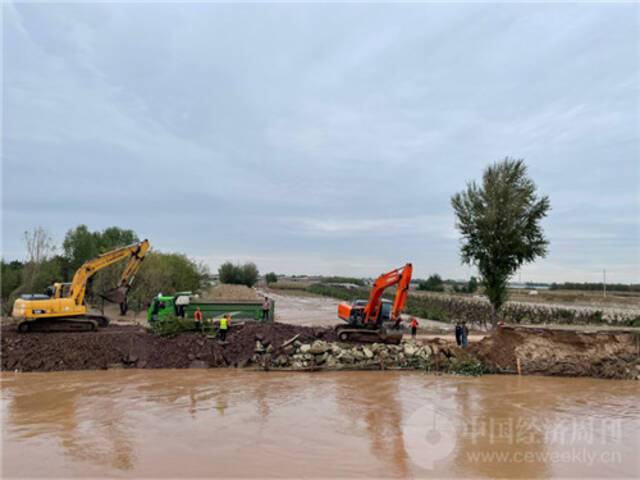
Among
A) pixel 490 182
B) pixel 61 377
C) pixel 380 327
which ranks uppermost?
pixel 490 182

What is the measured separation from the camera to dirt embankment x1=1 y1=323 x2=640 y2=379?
62.6 ft

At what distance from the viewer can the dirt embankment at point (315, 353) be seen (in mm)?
19094

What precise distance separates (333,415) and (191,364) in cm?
889

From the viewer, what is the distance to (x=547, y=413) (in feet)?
44.5

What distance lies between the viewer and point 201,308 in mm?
23578

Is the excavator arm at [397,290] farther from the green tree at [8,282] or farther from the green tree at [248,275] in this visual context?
the green tree at [248,275]

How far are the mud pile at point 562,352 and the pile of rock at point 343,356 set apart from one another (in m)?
2.17

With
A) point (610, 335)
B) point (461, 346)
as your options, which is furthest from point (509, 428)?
point (610, 335)

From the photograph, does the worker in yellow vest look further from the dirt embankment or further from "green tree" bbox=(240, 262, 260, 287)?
"green tree" bbox=(240, 262, 260, 287)

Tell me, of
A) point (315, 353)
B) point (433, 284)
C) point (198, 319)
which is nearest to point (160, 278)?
point (198, 319)

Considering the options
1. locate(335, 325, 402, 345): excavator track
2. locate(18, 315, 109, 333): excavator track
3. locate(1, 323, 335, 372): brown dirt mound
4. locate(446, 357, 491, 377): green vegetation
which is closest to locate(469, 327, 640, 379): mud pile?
locate(446, 357, 491, 377): green vegetation

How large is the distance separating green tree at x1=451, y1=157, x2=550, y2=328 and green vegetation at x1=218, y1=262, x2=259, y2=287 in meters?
66.8

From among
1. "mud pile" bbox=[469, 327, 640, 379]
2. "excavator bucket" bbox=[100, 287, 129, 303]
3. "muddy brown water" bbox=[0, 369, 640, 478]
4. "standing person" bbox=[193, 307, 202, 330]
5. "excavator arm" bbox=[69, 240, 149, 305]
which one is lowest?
"muddy brown water" bbox=[0, 369, 640, 478]

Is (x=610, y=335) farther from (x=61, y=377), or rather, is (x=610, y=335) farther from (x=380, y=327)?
(x=61, y=377)
